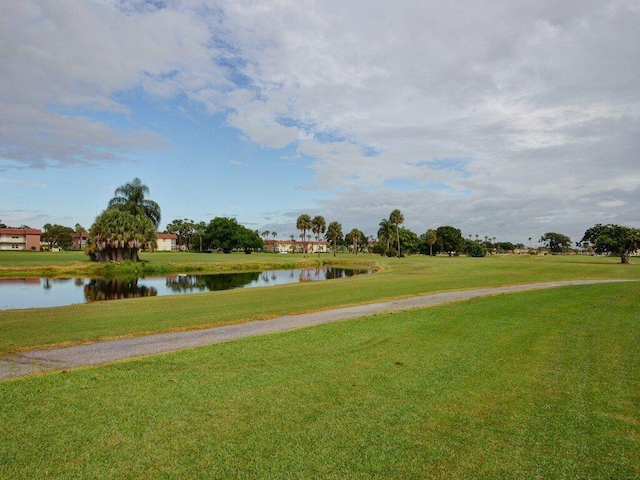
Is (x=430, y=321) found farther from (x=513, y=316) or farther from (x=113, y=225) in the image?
(x=113, y=225)

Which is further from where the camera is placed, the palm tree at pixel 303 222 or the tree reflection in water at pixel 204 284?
the palm tree at pixel 303 222

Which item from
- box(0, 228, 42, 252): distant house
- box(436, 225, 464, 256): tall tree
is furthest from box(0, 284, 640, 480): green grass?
box(0, 228, 42, 252): distant house

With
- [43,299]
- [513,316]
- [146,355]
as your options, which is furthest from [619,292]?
[43,299]

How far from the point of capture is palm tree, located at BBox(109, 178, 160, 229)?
3132 inches

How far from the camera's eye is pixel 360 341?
10.3m

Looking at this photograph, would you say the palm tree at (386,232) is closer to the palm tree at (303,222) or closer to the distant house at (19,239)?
the palm tree at (303,222)

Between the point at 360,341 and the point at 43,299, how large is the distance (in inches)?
1168

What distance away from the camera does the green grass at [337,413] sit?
458 cm

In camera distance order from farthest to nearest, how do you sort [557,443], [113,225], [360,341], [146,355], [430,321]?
1. [113,225]
2. [430,321]
3. [360,341]
4. [146,355]
5. [557,443]

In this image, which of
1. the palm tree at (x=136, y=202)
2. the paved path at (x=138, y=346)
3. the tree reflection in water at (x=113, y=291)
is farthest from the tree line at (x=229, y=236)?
the paved path at (x=138, y=346)

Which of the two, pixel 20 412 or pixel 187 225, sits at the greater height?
pixel 187 225

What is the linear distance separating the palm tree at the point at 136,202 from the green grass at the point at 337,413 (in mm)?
78296

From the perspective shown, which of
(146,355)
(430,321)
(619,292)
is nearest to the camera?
(146,355)

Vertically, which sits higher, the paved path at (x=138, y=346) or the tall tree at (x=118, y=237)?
the tall tree at (x=118, y=237)
